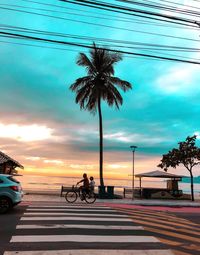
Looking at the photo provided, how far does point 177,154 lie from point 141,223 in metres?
19.4

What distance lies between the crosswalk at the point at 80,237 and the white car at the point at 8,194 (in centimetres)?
142

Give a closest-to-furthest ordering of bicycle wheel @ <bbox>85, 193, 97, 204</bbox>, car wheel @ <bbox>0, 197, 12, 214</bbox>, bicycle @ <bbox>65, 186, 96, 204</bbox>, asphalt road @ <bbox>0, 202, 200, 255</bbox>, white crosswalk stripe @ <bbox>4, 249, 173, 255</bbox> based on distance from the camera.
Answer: white crosswalk stripe @ <bbox>4, 249, 173, 255</bbox> → asphalt road @ <bbox>0, 202, 200, 255</bbox> → car wheel @ <bbox>0, 197, 12, 214</bbox> → bicycle @ <bbox>65, 186, 96, 204</bbox> → bicycle wheel @ <bbox>85, 193, 97, 204</bbox>

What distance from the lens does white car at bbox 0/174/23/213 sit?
14.6m

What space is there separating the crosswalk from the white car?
1.42 m

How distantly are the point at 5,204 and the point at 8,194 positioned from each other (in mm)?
424

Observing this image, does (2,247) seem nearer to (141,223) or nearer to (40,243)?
(40,243)

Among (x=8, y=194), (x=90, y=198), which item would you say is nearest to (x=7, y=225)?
(x=8, y=194)

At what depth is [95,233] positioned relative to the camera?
1037 cm

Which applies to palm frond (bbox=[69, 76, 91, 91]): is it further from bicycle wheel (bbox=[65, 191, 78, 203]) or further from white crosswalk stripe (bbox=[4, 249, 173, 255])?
white crosswalk stripe (bbox=[4, 249, 173, 255])

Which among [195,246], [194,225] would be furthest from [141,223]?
[195,246]

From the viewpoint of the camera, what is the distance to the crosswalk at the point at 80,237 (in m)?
8.19

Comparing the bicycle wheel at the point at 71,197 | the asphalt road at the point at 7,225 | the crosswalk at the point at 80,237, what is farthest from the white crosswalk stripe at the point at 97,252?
the bicycle wheel at the point at 71,197

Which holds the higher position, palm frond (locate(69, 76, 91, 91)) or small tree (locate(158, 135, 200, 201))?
palm frond (locate(69, 76, 91, 91))

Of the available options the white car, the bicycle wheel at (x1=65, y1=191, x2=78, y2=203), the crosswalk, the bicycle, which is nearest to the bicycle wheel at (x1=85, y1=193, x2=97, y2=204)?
the bicycle
